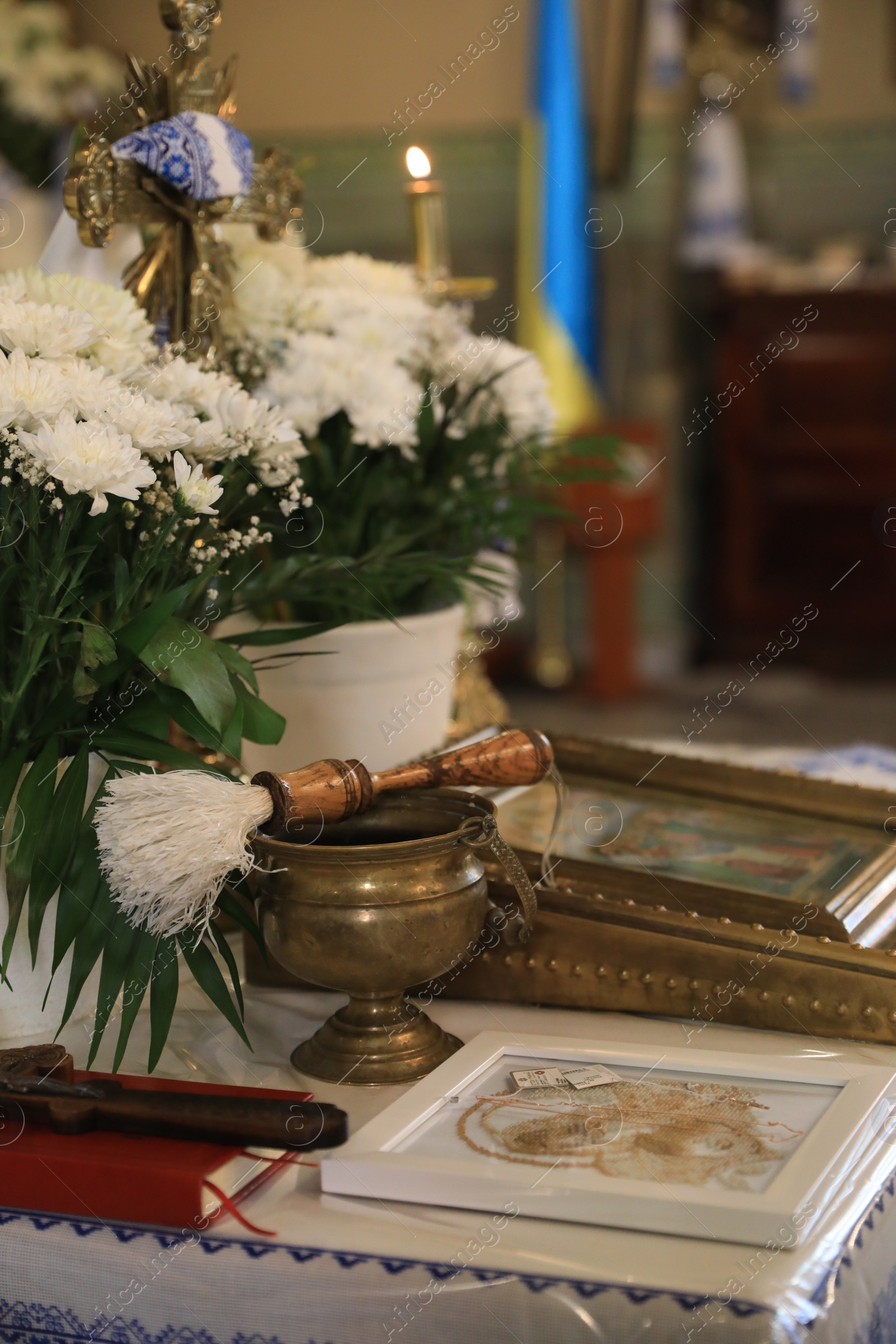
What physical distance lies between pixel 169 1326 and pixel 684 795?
0.64 meters

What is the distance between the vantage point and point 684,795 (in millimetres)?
1186

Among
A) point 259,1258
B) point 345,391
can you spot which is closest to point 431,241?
point 345,391

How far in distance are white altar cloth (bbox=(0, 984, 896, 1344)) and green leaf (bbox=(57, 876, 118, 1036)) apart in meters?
0.15

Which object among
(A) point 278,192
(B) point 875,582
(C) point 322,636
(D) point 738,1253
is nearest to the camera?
(D) point 738,1253

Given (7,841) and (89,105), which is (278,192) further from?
(89,105)

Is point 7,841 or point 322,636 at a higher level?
point 322,636

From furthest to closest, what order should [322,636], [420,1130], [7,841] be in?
[322,636], [7,841], [420,1130]

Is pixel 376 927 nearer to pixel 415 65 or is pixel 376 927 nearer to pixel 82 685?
pixel 82 685

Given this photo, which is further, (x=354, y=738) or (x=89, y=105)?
(x=89, y=105)

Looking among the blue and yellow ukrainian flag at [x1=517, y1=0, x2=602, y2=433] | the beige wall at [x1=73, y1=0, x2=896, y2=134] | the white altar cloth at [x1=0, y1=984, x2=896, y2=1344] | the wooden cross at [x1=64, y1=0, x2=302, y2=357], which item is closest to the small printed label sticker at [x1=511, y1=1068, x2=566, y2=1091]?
the white altar cloth at [x1=0, y1=984, x2=896, y2=1344]

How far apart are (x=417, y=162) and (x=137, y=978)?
0.84m

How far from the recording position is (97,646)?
859 mm

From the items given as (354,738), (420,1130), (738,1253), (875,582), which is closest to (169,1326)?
(420,1130)

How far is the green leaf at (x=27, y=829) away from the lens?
2.83ft
